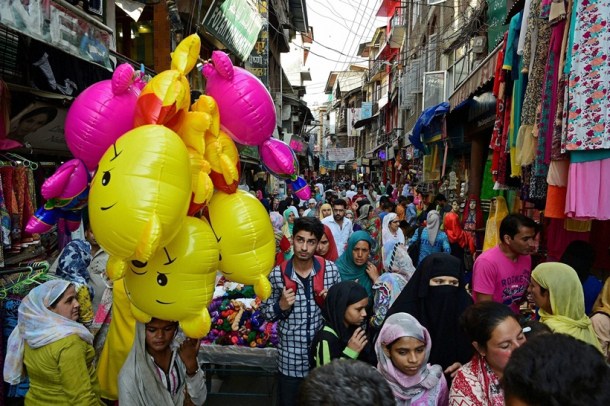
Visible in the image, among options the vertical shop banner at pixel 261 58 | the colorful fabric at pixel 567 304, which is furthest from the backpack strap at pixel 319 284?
the vertical shop banner at pixel 261 58

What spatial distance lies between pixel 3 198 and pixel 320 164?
50.5 m

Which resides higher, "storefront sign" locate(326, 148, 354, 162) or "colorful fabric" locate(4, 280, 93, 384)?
"storefront sign" locate(326, 148, 354, 162)

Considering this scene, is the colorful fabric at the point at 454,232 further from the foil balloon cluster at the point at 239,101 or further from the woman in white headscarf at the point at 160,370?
the woman in white headscarf at the point at 160,370

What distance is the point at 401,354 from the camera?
2408mm

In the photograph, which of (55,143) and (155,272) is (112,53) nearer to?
(55,143)

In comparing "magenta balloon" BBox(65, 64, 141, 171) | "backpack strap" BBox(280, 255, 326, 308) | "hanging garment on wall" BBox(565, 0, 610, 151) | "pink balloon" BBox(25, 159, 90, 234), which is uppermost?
"hanging garment on wall" BBox(565, 0, 610, 151)

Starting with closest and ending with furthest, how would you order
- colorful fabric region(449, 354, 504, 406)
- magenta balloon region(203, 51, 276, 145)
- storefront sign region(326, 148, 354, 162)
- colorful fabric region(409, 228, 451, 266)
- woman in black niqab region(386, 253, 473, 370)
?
colorful fabric region(449, 354, 504, 406)
magenta balloon region(203, 51, 276, 145)
woman in black niqab region(386, 253, 473, 370)
colorful fabric region(409, 228, 451, 266)
storefront sign region(326, 148, 354, 162)

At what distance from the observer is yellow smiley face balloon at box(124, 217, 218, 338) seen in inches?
92.2

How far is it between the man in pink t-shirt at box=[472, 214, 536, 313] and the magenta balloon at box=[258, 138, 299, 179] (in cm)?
168

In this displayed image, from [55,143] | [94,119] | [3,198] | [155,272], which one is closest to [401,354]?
[155,272]

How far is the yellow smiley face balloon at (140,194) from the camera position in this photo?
6.43 feet

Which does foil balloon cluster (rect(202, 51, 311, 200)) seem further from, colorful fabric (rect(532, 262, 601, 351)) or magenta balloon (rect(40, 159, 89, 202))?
colorful fabric (rect(532, 262, 601, 351))

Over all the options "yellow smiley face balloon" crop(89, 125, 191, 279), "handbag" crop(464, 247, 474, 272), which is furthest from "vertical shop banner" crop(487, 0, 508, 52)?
"yellow smiley face balloon" crop(89, 125, 191, 279)

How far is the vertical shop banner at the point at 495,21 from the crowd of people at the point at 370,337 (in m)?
5.99
